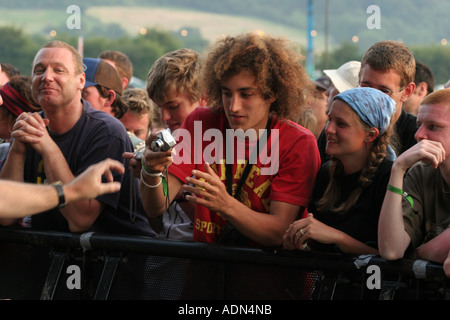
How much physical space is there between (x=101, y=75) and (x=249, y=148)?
77.6 inches

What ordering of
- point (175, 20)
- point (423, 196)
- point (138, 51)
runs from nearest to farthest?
point (423, 196), point (138, 51), point (175, 20)

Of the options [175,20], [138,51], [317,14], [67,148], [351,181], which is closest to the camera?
[351,181]

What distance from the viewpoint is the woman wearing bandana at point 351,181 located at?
295 cm

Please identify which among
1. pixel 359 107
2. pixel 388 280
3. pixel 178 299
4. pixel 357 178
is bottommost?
pixel 178 299

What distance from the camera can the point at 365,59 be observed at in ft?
13.3

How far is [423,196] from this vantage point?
2.97 m

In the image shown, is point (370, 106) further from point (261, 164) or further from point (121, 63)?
point (121, 63)

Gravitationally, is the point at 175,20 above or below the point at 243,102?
above

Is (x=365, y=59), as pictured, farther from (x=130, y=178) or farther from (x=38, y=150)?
(x=38, y=150)

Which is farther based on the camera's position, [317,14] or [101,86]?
[317,14]

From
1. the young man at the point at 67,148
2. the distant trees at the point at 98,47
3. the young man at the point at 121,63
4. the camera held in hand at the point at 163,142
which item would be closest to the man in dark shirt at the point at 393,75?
the camera held in hand at the point at 163,142

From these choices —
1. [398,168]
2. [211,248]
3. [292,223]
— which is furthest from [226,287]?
[398,168]

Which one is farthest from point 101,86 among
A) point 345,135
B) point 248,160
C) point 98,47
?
point 98,47
